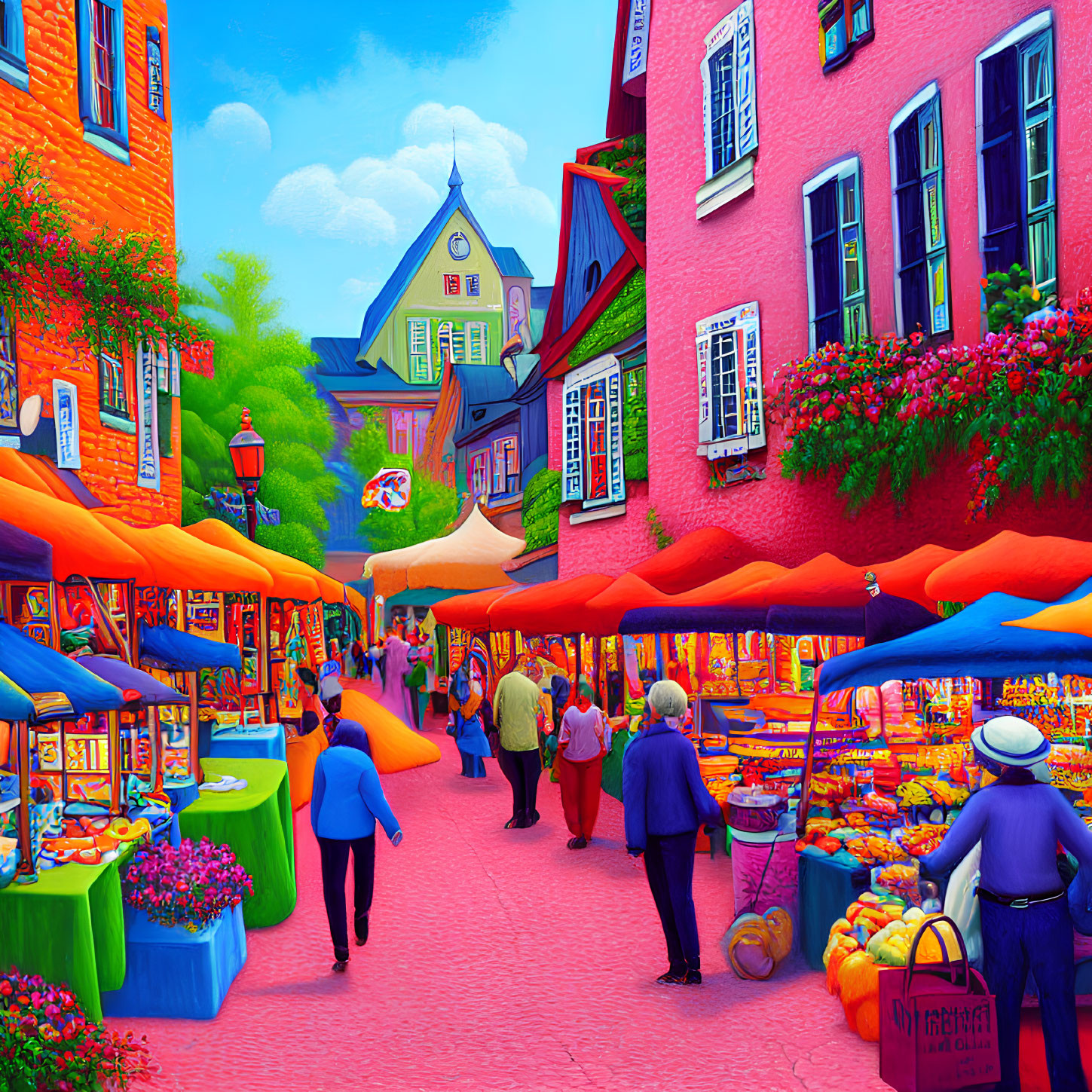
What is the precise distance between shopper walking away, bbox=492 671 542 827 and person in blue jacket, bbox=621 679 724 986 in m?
4.83

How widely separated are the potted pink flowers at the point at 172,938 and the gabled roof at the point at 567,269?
11.2m

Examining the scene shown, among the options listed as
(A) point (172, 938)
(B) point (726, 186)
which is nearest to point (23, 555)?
(A) point (172, 938)

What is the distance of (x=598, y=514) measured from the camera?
648 inches

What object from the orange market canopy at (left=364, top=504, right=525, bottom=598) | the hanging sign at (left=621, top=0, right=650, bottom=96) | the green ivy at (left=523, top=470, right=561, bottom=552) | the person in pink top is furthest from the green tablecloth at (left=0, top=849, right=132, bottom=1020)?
the orange market canopy at (left=364, top=504, right=525, bottom=598)

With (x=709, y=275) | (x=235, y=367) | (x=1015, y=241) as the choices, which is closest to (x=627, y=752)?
(x=1015, y=241)

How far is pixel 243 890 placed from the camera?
694 centimetres

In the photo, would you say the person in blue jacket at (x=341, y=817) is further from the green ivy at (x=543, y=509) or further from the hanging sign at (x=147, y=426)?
the green ivy at (x=543, y=509)

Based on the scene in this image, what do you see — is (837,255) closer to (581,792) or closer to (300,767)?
(581,792)

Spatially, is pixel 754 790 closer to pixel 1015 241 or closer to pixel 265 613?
pixel 1015 241

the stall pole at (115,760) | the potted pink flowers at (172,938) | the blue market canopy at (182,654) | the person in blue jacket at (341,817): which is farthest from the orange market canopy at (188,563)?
the potted pink flowers at (172,938)

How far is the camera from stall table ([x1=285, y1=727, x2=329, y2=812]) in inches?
488

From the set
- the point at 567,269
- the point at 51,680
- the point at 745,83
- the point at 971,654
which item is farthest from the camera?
the point at 567,269

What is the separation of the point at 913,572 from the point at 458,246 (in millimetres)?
40907

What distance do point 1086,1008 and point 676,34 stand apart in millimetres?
13183
